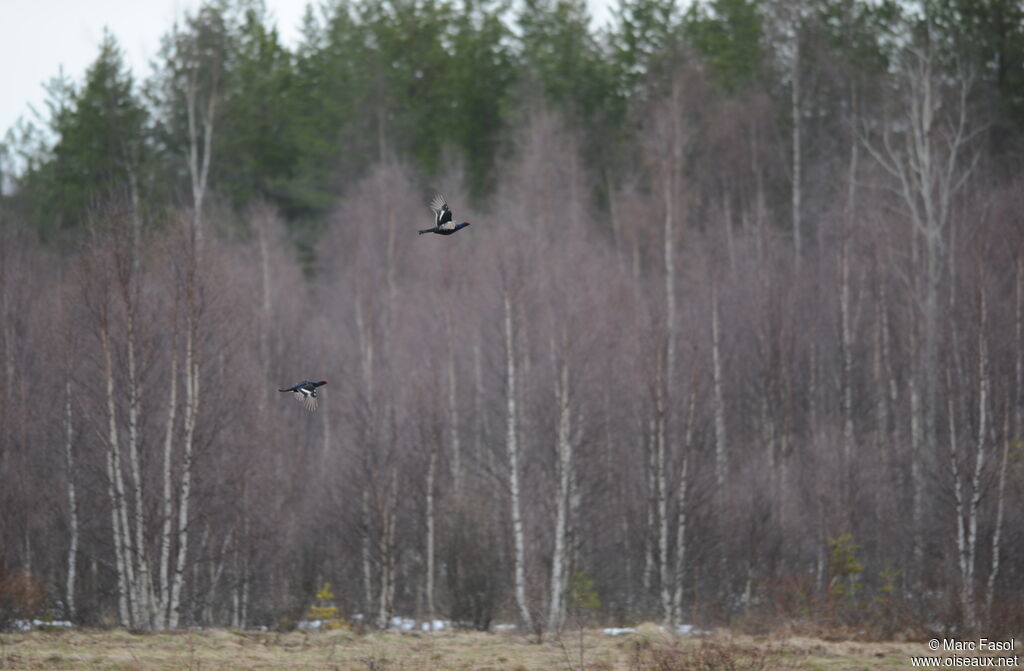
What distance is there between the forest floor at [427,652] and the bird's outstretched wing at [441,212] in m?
7.16

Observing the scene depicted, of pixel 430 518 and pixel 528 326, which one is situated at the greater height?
pixel 528 326

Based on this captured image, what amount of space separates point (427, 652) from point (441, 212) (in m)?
8.67

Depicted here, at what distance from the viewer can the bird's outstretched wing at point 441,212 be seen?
669 inches

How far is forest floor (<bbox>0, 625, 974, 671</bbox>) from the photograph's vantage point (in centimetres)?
1967

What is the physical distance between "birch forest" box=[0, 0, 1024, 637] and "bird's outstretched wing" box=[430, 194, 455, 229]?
9623 millimetres

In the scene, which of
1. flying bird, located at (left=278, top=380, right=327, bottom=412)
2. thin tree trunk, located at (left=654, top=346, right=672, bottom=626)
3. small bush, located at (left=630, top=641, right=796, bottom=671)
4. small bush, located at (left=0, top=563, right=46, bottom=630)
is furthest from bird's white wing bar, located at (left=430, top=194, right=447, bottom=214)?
thin tree trunk, located at (left=654, top=346, right=672, bottom=626)

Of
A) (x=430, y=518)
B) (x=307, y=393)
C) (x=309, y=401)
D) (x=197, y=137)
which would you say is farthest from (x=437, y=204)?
(x=197, y=137)

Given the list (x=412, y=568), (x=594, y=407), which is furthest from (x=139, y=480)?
(x=594, y=407)

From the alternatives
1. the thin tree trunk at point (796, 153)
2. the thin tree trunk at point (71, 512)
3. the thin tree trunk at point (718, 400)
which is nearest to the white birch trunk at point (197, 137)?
the thin tree trunk at point (71, 512)

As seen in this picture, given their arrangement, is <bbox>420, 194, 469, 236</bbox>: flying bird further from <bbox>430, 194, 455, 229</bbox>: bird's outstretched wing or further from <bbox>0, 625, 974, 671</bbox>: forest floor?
<bbox>0, 625, 974, 671</bbox>: forest floor

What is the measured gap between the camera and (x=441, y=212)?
677 inches

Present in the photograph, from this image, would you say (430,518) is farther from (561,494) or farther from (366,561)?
(561,494)

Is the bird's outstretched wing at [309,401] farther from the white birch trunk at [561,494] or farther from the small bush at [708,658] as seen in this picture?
the white birch trunk at [561,494]

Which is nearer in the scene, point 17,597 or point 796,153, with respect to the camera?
point 17,597
